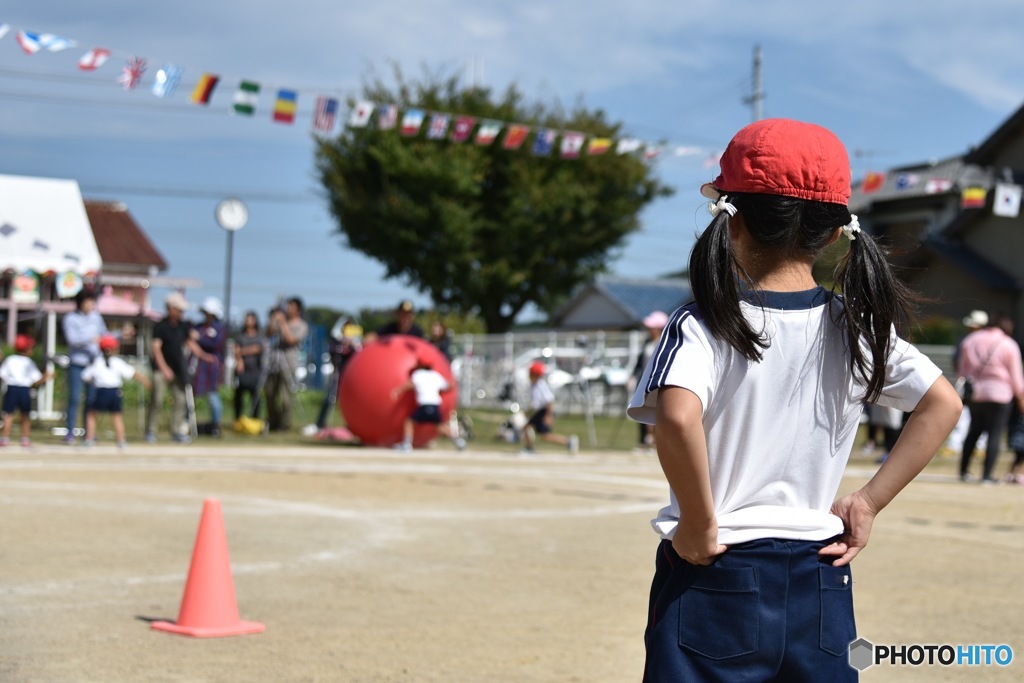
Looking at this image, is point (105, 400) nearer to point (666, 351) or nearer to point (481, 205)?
point (666, 351)

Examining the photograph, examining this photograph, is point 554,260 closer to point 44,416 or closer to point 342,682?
point 44,416

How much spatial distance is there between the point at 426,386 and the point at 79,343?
445 centimetres

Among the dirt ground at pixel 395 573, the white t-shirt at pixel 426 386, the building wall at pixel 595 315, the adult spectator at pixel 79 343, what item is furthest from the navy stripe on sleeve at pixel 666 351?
the building wall at pixel 595 315

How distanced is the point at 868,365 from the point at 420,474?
36.8 feet

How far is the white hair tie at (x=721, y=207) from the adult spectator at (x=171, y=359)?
1498cm

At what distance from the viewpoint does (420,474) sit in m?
13.7

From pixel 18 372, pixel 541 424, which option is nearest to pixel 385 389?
pixel 541 424

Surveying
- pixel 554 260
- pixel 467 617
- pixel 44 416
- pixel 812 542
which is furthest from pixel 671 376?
pixel 554 260

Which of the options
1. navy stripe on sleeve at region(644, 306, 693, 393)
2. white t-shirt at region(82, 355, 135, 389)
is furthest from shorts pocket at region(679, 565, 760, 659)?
white t-shirt at region(82, 355, 135, 389)

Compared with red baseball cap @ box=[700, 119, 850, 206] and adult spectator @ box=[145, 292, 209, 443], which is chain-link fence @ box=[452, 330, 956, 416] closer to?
adult spectator @ box=[145, 292, 209, 443]

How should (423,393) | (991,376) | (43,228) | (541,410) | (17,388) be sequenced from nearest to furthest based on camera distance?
(991,376)
(17,388)
(423,393)
(541,410)
(43,228)

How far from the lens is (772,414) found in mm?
2672

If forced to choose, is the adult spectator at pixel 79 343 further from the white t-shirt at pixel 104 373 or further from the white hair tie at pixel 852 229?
the white hair tie at pixel 852 229

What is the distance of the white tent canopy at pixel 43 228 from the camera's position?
20625mm
